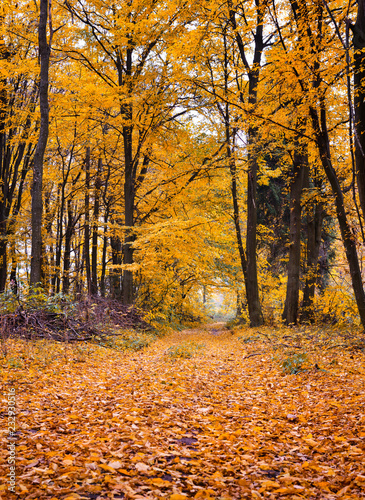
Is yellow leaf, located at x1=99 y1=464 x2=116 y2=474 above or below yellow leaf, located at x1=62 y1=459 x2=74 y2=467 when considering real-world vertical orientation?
below

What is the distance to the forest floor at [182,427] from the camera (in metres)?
2.31

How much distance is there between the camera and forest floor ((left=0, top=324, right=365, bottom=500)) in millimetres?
2309

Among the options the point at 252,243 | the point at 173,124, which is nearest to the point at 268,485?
the point at 252,243

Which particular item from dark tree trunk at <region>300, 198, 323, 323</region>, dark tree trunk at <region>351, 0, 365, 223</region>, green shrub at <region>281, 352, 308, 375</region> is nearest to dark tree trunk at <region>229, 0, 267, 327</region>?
dark tree trunk at <region>300, 198, 323, 323</region>

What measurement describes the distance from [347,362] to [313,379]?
99 cm

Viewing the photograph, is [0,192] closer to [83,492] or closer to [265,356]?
[265,356]

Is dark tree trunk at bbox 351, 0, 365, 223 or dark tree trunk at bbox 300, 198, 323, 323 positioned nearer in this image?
dark tree trunk at bbox 351, 0, 365, 223

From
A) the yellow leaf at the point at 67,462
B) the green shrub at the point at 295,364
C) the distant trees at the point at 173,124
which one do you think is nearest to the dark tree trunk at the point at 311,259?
the distant trees at the point at 173,124

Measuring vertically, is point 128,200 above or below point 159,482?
above

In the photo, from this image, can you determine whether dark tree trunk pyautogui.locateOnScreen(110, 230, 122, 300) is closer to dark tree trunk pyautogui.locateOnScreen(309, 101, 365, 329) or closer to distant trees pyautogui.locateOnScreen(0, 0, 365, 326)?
distant trees pyautogui.locateOnScreen(0, 0, 365, 326)

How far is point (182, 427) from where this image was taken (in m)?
3.49

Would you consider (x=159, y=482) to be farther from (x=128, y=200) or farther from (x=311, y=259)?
(x=311, y=259)

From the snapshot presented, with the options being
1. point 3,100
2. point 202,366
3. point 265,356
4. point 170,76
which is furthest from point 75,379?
point 3,100

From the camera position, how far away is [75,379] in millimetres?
5031
